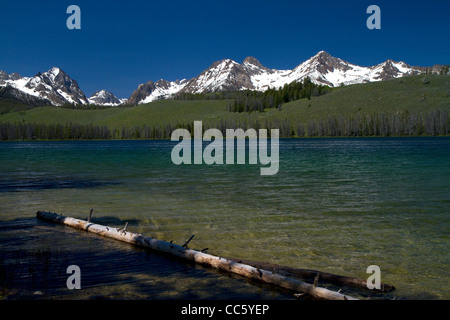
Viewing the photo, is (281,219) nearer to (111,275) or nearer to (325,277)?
(325,277)

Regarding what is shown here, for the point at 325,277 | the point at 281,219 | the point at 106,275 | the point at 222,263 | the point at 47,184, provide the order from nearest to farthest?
1. the point at 325,277
2. the point at 106,275
3. the point at 222,263
4. the point at 281,219
5. the point at 47,184

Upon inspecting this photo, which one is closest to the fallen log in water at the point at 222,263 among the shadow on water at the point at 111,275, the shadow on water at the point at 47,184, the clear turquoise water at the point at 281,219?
the shadow on water at the point at 111,275

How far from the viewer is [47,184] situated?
33.8 m

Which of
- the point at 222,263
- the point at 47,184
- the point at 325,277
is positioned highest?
the point at 47,184

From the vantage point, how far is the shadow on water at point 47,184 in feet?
101

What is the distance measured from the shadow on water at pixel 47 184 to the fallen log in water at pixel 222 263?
57.1 ft

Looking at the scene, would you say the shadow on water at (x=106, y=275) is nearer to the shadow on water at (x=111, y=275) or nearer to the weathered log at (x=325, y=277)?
the shadow on water at (x=111, y=275)

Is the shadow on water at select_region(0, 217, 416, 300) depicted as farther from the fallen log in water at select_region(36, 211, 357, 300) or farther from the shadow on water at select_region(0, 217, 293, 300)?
the fallen log in water at select_region(36, 211, 357, 300)

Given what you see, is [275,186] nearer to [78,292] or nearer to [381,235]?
[381,235]

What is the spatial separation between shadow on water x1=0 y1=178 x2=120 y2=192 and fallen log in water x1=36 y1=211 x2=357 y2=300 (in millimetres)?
17403

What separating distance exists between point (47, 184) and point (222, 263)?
27666mm

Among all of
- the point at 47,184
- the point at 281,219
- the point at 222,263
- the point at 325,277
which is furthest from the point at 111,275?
the point at 47,184

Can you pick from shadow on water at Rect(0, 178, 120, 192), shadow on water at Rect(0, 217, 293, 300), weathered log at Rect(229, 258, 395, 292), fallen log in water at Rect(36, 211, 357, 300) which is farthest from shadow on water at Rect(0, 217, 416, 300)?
shadow on water at Rect(0, 178, 120, 192)

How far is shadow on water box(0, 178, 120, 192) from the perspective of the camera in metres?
30.8
